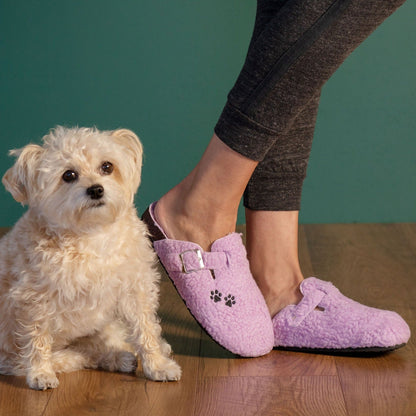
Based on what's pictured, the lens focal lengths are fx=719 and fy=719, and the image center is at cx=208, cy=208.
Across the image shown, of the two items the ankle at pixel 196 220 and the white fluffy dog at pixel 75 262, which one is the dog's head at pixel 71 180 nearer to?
the white fluffy dog at pixel 75 262

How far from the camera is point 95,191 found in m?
1.32

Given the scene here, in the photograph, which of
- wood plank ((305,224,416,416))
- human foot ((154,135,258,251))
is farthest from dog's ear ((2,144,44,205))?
wood plank ((305,224,416,416))

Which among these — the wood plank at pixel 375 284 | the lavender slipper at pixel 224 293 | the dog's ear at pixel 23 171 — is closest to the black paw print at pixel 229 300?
the lavender slipper at pixel 224 293

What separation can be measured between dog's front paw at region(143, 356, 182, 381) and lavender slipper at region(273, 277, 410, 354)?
24 cm

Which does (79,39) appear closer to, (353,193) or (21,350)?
(353,193)

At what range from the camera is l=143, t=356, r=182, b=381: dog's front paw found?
1.39 meters

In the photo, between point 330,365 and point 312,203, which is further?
point 312,203

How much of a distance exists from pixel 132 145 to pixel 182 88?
52.3 inches

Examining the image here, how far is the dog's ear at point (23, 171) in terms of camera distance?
1.33m

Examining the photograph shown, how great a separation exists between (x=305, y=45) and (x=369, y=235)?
4.47ft

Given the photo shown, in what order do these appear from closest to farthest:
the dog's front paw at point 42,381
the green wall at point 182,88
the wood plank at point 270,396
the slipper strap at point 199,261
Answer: the wood plank at point 270,396, the dog's front paw at point 42,381, the slipper strap at point 199,261, the green wall at point 182,88

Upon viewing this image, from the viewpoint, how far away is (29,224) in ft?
4.63

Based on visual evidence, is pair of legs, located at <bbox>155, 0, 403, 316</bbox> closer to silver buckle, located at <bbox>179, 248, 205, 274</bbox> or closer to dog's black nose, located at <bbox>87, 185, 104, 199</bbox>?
silver buckle, located at <bbox>179, 248, 205, 274</bbox>

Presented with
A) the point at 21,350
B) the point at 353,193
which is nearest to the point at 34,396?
the point at 21,350
